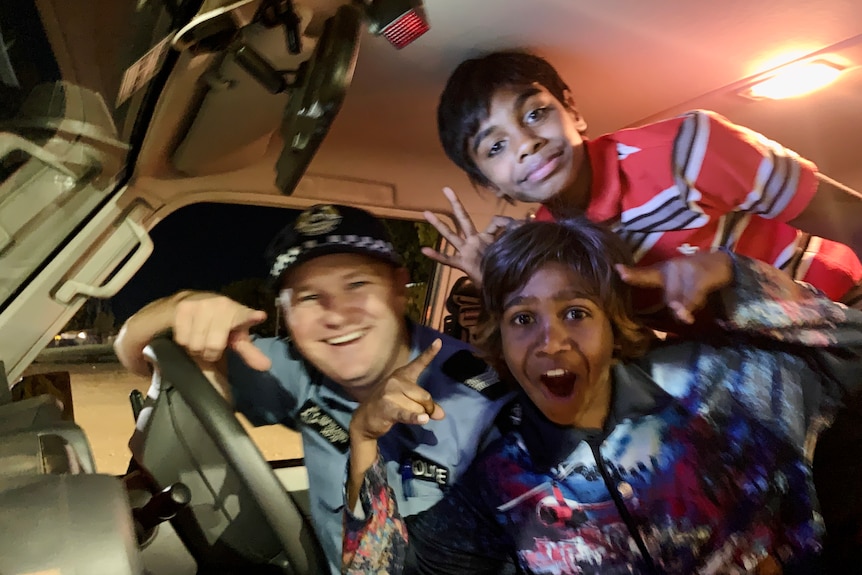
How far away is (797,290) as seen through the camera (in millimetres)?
1159

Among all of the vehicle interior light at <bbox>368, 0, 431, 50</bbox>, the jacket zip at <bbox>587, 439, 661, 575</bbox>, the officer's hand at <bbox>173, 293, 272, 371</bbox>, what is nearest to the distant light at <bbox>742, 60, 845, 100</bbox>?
the vehicle interior light at <bbox>368, 0, 431, 50</bbox>

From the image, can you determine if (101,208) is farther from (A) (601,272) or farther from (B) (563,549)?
(B) (563,549)

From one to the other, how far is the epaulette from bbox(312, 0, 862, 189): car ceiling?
393 mm

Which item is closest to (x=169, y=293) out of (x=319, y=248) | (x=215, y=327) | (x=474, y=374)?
(x=215, y=327)

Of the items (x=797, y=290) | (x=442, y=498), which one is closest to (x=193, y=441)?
(x=442, y=498)

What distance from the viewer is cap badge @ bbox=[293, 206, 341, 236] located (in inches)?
44.0

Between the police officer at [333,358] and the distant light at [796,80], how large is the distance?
0.76 meters

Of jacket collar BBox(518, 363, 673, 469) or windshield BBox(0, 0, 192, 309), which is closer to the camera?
windshield BBox(0, 0, 192, 309)

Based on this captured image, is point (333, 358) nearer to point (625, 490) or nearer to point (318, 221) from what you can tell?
point (318, 221)

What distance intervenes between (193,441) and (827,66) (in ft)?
4.41

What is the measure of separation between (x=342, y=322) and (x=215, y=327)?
8.7 inches

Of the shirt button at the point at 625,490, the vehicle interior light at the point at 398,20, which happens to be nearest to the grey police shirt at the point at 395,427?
the shirt button at the point at 625,490

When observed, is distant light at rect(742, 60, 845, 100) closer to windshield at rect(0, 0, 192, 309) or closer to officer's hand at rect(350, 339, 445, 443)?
officer's hand at rect(350, 339, 445, 443)

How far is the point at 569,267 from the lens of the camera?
111cm
